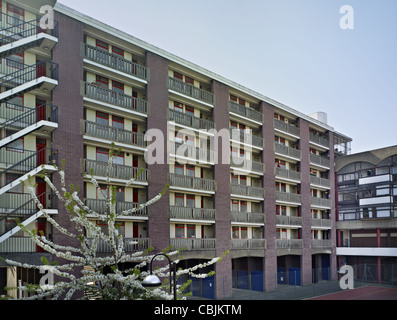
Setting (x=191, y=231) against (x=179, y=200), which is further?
(x=191, y=231)

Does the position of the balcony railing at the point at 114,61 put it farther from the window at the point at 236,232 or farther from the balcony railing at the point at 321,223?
the balcony railing at the point at 321,223

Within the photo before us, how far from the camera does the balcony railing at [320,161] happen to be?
49869 millimetres

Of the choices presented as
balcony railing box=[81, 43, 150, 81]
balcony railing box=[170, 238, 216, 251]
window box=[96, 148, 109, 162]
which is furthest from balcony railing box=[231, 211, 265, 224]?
balcony railing box=[81, 43, 150, 81]

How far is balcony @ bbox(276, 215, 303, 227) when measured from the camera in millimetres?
42625

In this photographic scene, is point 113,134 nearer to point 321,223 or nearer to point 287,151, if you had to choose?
point 287,151

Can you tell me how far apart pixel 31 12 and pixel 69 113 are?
6.89 m

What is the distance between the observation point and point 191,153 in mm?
33969

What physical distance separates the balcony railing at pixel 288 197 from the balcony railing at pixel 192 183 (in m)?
10.5

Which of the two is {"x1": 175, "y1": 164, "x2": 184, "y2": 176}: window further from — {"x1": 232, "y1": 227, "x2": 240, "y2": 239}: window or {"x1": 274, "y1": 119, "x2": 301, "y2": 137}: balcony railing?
{"x1": 274, "y1": 119, "x2": 301, "y2": 137}: balcony railing

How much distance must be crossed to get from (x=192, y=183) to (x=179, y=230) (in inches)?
159

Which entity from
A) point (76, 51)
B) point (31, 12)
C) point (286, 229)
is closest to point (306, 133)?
point (286, 229)

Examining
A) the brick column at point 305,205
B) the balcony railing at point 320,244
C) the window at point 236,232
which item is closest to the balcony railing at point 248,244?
the window at point 236,232

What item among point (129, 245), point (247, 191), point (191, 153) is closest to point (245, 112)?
point (247, 191)

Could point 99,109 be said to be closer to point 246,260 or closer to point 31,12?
point 31,12
